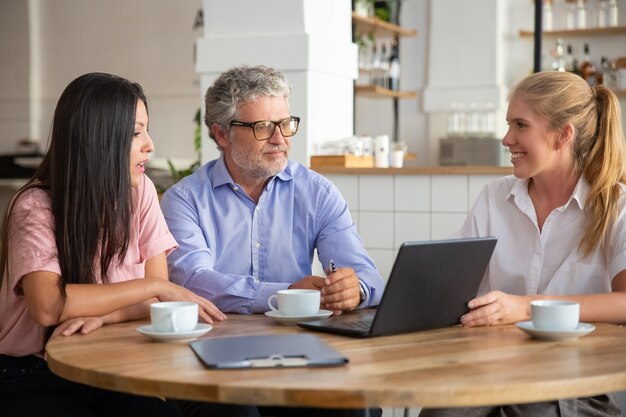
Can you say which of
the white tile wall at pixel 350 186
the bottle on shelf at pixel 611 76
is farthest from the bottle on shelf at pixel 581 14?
the white tile wall at pixel 350 186

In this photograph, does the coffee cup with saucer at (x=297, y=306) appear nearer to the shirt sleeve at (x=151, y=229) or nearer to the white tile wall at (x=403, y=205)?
the shirt sleeve at (x=151, y=229)

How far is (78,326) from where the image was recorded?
5.68 feet

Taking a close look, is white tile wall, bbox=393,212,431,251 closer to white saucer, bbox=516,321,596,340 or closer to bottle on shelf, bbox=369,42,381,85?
white saucer, bbox=516,321,596,340

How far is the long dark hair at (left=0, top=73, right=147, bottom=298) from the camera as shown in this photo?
74.9 inches

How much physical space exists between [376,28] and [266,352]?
16.7ft

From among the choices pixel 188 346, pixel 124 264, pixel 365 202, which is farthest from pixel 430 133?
pixel 188 346

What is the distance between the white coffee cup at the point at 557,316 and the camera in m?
1.63

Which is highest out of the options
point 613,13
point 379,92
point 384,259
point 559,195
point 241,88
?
point 613,13

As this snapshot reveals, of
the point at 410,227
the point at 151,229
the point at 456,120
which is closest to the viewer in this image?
the point at 151,229

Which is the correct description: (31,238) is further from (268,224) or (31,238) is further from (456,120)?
(456,120)

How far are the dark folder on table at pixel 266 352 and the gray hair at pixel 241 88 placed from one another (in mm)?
1004

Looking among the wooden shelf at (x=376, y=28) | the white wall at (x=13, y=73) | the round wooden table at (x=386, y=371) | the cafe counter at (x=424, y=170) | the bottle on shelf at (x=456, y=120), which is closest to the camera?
the round wooden table at (x=386, y=371)

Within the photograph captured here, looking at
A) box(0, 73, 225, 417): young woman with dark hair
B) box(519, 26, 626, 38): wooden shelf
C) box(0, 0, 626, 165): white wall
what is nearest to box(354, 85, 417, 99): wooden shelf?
box(0, 0, 626, 165): white wall

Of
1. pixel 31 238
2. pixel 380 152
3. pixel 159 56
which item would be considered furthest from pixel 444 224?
pixel 159 56
